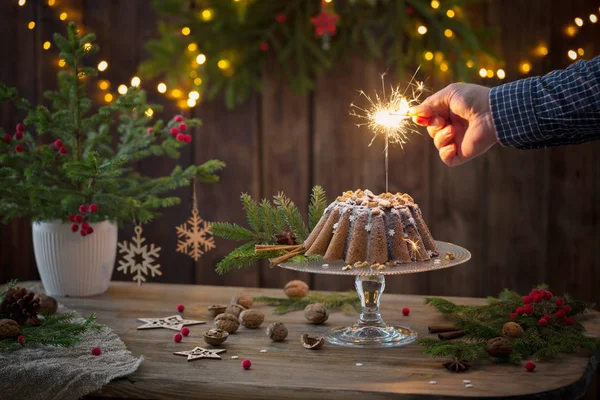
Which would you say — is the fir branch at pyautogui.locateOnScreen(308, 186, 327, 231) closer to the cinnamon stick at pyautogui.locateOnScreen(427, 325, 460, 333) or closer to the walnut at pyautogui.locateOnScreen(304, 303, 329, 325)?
the walnut at pyautogui.locateOnScreen(304, 303, 329, 325)

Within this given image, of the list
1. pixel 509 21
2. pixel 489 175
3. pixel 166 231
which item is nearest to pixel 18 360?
pixel 166 231

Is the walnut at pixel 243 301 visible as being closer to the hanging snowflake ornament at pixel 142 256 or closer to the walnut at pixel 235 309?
the walnut at pixel 235 309

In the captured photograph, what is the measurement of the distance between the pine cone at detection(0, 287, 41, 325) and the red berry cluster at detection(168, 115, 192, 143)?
0.58 m

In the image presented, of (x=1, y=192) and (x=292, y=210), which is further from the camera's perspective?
(x=1, y=192)

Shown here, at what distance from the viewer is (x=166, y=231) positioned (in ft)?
8.38

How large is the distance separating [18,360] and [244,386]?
411 mm

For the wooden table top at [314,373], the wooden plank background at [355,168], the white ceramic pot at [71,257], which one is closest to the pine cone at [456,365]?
the wooden table top at [314,373]

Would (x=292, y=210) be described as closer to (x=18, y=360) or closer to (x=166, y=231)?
(x=18, y=360)

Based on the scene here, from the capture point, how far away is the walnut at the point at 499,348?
1.29 m

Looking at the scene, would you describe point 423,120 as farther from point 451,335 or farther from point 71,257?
point 71,257

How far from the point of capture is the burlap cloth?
121 centimetres

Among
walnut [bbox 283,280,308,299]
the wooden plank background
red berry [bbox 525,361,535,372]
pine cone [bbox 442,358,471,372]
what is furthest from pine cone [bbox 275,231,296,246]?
the wooden plank background

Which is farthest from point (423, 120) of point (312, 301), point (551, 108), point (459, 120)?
point (312, 301)

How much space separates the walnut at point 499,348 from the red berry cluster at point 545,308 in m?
0.18
